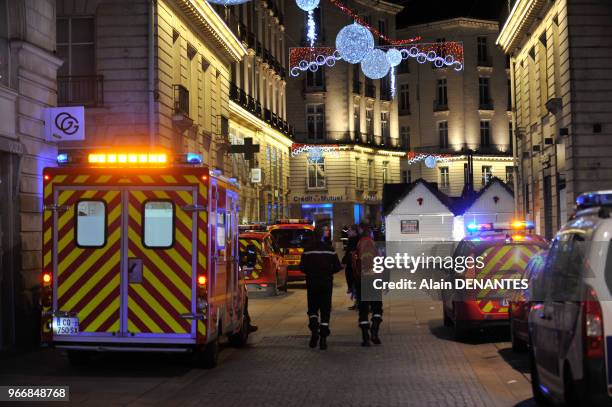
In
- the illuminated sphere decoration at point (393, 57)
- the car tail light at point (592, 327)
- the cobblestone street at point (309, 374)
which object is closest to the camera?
the car tail light at point (592, 327)

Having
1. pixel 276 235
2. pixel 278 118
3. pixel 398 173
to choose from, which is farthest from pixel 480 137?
pixel 276 235

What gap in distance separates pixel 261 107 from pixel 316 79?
18028 mm

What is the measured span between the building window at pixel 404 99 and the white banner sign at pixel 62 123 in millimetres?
64120

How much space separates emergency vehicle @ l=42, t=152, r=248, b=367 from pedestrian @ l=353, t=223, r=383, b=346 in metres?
3.50

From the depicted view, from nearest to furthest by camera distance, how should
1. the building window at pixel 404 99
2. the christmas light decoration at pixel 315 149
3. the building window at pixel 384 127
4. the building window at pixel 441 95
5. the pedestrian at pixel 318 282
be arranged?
the pedestrian at pixel 318 282 → the christmas light decoration at pixel 315 149 → the building window at pixel 384 127 → the building window at pixel 441 95 → the building window at pixel 404 99

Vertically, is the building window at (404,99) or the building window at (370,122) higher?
the building window at (404,99)

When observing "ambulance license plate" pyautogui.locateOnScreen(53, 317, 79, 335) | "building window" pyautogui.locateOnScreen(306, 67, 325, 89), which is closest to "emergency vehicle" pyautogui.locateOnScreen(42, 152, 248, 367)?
"ambulance license plate" pyautogui.locateOnScreen(53, 317, 79, 335)

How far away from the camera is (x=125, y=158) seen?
36.8 feet

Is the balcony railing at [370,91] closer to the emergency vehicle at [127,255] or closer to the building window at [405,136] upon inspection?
the building window at [405,136]

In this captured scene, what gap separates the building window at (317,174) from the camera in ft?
221

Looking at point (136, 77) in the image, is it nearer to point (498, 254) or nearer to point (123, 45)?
point (123, 45)

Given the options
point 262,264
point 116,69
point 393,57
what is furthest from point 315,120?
point 262,264

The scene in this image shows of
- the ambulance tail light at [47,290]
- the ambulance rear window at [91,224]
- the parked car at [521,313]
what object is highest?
the ambulance rear window at [91,224]

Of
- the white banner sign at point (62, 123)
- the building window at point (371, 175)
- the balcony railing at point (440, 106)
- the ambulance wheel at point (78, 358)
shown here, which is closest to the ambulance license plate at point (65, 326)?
the ambulance wheel at point (78, 358)
